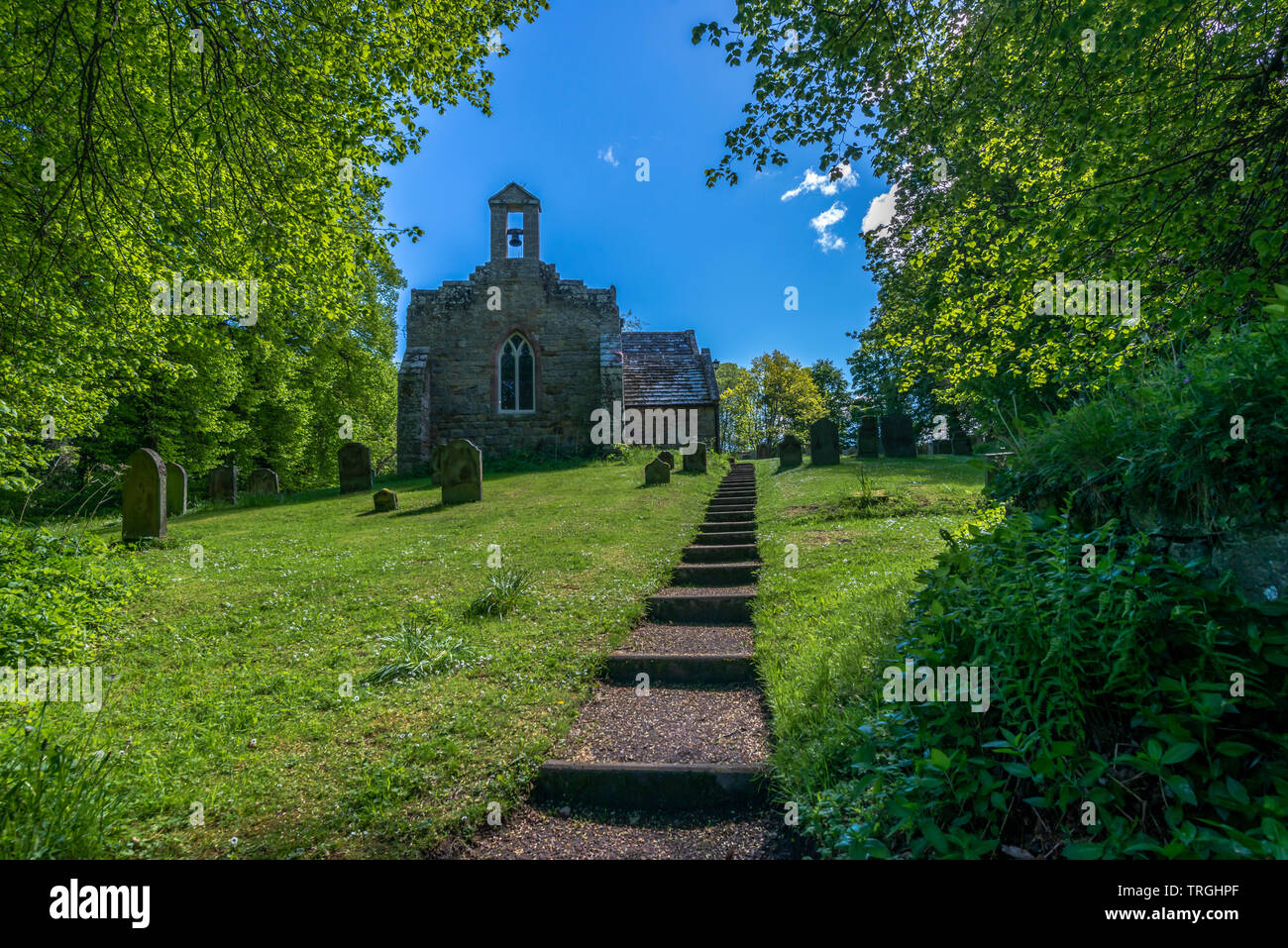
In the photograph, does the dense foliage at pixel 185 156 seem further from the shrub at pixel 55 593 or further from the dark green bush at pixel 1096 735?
the dark green bush at pixel 1096 735

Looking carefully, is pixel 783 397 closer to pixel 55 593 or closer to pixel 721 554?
pixel 721 554

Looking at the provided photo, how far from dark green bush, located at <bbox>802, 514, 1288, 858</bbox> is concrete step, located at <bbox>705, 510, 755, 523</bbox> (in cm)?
850

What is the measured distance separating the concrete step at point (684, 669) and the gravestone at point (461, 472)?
1074 centimetres

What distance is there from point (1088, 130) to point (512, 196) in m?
23.5

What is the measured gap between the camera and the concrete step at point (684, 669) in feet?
15.8

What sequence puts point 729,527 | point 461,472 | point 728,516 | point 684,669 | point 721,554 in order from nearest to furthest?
point 684,669
point 721,554
point 729,527
point 728,516
point 461,472

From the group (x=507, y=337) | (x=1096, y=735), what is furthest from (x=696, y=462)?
(x=1096, y=735)

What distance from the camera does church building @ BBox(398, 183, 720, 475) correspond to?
24422mm

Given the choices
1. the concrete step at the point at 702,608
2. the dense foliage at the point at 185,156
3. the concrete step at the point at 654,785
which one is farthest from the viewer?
the concrete step at the point at 702,608

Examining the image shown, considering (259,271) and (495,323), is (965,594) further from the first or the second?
(495,323)

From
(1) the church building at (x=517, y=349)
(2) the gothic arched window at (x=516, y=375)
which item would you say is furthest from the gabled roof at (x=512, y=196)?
(2) the gothic arched window at (x=516, y=375)

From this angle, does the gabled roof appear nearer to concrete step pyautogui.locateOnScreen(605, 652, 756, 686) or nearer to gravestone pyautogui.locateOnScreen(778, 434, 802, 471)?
gravestone pyautogui.locateOnScreen(778, 434, 802, 471)

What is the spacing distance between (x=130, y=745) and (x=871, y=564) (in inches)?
281

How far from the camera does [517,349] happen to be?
82.3 feet
